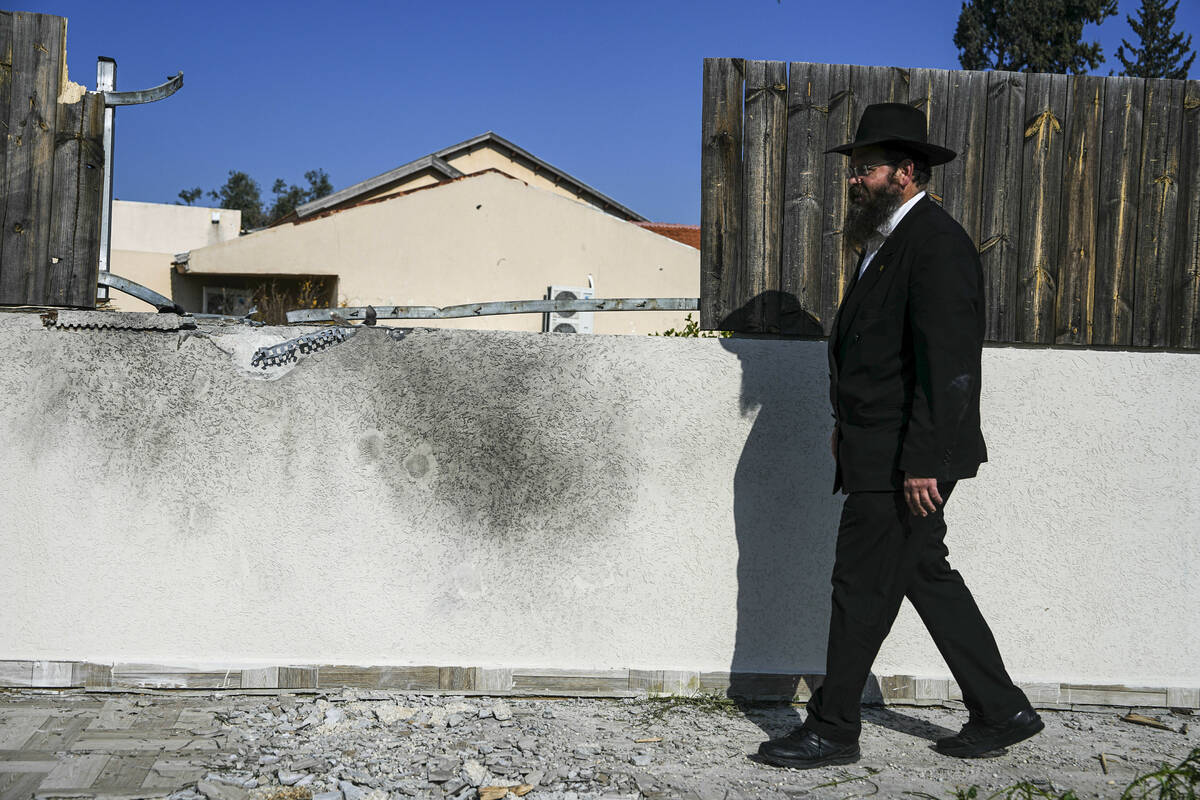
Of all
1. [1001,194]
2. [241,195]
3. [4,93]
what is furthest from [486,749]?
[241,195]

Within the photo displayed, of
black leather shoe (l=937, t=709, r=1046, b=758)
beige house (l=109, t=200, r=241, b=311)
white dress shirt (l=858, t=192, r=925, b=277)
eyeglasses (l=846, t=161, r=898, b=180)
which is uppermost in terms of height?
beige house (l=109, t=200, r=241, b=311)

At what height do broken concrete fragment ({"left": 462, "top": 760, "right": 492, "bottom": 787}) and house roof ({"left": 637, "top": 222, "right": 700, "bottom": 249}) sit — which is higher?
house roof ({"left": 637, "top": 222, "right": 700, "bottom": 249})

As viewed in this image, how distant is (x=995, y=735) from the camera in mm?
3344

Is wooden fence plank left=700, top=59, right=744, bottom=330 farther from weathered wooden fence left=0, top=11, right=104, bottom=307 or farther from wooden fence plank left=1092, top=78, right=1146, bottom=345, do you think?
weathered wooden fence left=0, top=11, right=104, bottom=307

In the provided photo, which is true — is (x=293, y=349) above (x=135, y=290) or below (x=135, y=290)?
below

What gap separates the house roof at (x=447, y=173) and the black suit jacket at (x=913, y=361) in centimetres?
2224

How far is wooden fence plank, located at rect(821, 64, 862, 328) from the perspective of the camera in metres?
3.99

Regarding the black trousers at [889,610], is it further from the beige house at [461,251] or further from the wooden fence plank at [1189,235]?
the beige house at [461,251]

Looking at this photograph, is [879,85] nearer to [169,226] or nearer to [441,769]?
[441,769]

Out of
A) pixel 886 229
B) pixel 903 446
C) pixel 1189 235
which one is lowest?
pixel 903 446

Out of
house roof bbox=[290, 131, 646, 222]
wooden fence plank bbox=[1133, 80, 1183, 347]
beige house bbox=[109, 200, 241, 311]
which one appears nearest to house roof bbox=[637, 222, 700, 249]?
house roof bbox=[290, 131, 646, 222]

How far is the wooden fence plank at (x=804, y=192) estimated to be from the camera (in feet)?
13.1

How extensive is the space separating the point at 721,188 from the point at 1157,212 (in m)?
1.75

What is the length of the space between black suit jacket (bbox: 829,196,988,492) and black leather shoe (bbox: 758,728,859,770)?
2.65 ft
